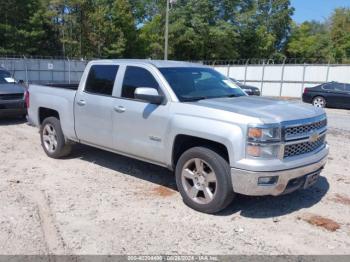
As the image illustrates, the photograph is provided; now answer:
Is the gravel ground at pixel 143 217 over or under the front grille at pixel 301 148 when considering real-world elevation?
under

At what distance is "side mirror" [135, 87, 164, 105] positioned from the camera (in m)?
5.05

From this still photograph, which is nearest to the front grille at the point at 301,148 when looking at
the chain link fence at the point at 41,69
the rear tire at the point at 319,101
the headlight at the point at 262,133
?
the headlight at the point at 262,133

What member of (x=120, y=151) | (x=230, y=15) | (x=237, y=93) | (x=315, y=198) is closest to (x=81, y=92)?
(x=120, y=151)

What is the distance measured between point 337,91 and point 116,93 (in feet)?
52.4

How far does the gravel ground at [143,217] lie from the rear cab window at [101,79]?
1331mm

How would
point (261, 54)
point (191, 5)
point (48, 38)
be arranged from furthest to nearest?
point (261, 54) < point (191, 5) < point (48, 38)

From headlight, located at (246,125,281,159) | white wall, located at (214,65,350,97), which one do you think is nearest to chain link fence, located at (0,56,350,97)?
white wall, located at (214,65,350,97)

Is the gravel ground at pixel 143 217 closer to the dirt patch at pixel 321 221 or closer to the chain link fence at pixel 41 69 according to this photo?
the dirt patch at pixel 321 221

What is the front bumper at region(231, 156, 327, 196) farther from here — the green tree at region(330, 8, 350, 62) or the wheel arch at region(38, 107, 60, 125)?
the green tree at region(330, 8, 350, 62)

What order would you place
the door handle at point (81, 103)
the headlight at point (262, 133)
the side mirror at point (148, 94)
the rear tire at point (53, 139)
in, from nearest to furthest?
the headlight at point (262, 133) < the side mirror at point (148, 94) < the door handle at point (81, 103) < the rear tire at point (53, 139)

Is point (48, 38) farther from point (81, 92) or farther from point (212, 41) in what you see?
point (81, 92)

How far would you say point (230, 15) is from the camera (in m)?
53.1

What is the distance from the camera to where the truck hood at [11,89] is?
36.0ft

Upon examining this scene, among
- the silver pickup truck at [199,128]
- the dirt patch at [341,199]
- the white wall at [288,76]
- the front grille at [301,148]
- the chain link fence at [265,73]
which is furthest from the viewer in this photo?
the chain link fence at [265,73]
